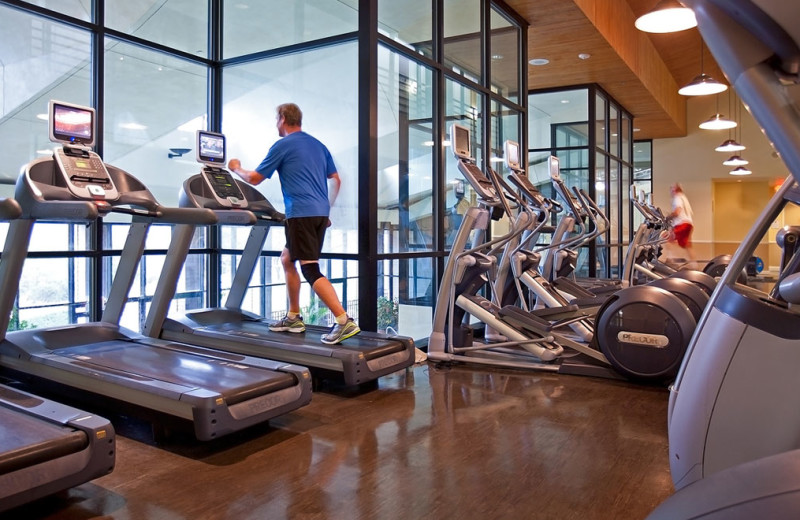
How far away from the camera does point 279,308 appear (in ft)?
18.4

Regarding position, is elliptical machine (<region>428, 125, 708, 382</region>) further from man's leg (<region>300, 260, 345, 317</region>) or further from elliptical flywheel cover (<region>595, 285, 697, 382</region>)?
man's leg (<region>300, 260, 345, 317</region>)

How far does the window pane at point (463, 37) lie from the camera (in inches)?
225

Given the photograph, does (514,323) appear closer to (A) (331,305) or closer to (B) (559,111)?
(A) (331,305)

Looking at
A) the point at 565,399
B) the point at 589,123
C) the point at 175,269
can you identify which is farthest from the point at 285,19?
the point at 589,123

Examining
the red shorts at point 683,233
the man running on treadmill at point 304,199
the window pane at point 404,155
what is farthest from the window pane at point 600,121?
the man running on treadmill at point 304,199

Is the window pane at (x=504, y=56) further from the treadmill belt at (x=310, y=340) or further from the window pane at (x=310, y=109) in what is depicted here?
the treadmill belt at (x=310, y=340)

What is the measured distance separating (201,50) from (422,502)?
4709 mm

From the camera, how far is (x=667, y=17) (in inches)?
173

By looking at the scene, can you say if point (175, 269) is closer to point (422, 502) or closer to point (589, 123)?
point (422, 502)

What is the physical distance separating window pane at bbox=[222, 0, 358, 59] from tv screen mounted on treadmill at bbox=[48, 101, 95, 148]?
207 centimetres

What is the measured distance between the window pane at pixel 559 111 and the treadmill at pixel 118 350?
258 inches

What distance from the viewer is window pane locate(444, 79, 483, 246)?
5.67 metres

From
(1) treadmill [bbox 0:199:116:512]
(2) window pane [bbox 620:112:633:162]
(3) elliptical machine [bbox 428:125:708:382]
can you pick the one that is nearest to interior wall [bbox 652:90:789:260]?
(2) window pane [bbox 620:112:633:162]

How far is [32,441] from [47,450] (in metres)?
0.07
